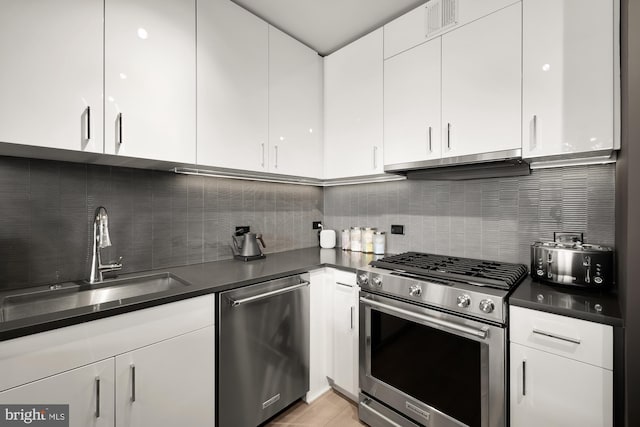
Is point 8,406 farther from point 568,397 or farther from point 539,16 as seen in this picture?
point 539,16

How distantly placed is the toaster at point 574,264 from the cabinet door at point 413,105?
0.76 metres

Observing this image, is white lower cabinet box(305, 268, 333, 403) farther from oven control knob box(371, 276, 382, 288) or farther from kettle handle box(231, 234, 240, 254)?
kettle handle box(231, 234, 240, 254)

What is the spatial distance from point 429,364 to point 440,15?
1.97 m

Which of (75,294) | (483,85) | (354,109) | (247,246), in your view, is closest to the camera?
(75,294)

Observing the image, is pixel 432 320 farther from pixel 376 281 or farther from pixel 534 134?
pixel 534 134

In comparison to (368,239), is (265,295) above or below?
below

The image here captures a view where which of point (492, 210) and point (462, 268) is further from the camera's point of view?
point (492, 210)

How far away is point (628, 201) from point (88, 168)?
7.64ft

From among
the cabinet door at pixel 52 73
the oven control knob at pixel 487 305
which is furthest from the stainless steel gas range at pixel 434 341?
the cabinet door at pixel 52 73

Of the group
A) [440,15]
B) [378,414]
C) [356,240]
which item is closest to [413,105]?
[440,15]

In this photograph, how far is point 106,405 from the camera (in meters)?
1.08

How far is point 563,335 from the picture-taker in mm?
1085

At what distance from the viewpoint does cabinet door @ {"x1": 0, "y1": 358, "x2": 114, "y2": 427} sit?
93 centimetres

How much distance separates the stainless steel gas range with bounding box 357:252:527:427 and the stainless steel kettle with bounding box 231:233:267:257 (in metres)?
0.82
